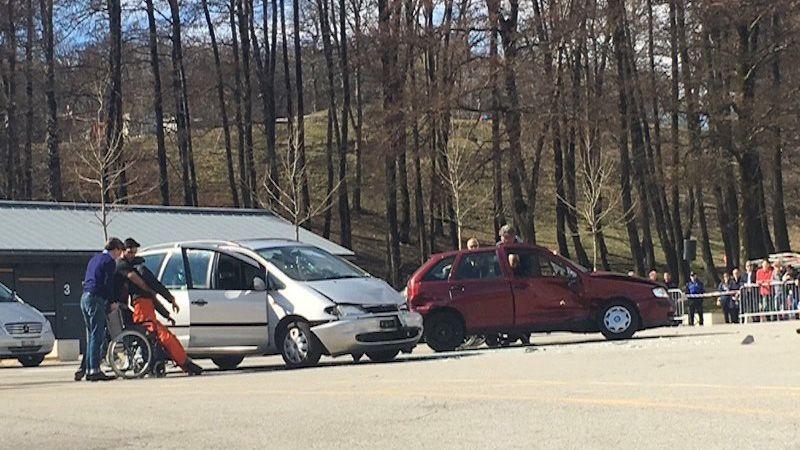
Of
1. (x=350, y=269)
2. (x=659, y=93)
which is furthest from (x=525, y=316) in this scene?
(x=659, y=93)

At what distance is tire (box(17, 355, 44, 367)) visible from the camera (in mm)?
24578

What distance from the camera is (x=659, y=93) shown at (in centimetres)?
4184

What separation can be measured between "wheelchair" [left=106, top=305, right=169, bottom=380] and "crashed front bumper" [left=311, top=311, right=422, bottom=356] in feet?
6.59

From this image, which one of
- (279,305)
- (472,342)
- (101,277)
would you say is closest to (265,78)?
(472,342)

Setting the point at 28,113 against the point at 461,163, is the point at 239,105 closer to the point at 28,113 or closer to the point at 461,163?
the point at 28,113

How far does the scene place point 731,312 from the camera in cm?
3481

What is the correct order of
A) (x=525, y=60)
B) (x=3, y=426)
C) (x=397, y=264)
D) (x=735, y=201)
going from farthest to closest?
(x=397, y=264) → (x=735, y=201) → (x=525, y=60) → (x=3, y=426)

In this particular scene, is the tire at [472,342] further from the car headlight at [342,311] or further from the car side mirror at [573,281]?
the car headlight at [342,311]

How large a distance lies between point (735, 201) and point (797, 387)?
121 ft

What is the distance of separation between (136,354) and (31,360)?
9.35m

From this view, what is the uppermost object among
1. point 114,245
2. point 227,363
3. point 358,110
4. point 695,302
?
point 358,110

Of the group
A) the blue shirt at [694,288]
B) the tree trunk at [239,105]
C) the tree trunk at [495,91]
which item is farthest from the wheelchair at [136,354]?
the tree trunk at [239,105]

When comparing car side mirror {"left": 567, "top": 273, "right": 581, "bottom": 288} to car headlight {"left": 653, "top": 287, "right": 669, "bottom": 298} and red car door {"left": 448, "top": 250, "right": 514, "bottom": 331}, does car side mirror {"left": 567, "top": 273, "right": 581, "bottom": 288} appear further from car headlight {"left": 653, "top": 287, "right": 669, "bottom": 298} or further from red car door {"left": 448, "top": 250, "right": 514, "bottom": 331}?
car headlight {"left": 653, "top": 287, "right": 669, "bottom": 298}

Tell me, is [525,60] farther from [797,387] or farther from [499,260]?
[797,387]
